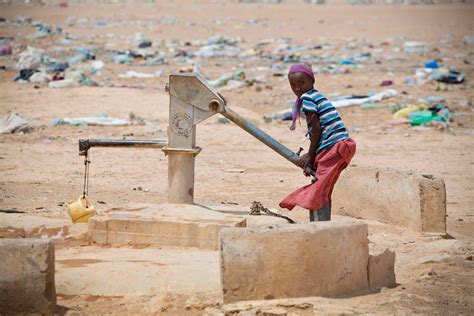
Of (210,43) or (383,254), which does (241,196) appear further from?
(210,43)

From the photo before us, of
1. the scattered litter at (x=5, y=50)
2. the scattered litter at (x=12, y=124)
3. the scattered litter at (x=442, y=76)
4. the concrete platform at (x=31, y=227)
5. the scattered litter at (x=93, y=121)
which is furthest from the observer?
the scattered litter at (x=5, y=50)

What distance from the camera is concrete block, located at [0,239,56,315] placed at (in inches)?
172

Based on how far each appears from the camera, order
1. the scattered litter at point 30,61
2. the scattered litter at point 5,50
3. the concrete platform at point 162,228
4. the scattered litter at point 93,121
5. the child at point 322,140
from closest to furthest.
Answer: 1. the child at point 322,140
2. the concrete platform at point 162,228
3. the scattered litter at point 93,121
4. the scattered litter at point 30,61
5. the scattered litter at point 5,50

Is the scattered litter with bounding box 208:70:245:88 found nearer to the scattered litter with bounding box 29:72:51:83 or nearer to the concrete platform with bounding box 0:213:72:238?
the scattered litter with bounding box 29:72:51:83

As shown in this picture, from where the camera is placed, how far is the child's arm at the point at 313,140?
5.70 metres

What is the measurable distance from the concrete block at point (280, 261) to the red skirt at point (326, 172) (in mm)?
1027

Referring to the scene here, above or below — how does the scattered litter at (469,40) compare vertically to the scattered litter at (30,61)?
above

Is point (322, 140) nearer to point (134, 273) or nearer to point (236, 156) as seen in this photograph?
point (134, 273)

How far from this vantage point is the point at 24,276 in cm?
438

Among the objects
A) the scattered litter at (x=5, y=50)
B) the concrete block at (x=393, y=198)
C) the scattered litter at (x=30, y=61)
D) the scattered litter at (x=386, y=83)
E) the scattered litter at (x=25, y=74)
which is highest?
the scattered litter at (x=5, y=50)

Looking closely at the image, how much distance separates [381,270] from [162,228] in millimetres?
1632

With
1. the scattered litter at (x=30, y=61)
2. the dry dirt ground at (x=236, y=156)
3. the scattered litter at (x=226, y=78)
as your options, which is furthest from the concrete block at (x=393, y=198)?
the scattered litter at (x=30, y=61)

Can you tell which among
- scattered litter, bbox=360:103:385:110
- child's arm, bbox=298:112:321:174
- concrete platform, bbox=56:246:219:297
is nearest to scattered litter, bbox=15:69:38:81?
scattered litter, bbox=360:103:385:110

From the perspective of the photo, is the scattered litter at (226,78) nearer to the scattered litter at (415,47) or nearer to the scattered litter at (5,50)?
the scattered litter at (5,50)
